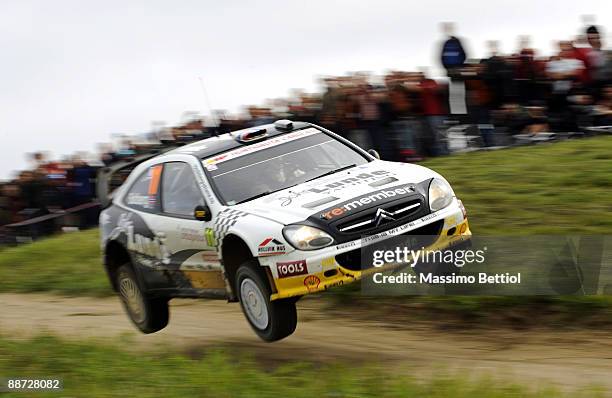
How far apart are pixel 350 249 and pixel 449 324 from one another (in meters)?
1.97

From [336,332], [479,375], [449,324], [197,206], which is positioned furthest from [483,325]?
[197,206]

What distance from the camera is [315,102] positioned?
600 inches

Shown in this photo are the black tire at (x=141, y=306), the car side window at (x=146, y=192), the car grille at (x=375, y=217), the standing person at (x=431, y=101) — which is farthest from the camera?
the standing person at (x=431, y=101)

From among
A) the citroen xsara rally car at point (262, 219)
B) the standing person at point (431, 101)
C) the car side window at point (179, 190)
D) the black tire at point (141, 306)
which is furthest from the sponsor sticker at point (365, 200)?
the standing person at point (431, 101)

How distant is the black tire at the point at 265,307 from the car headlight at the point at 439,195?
1.34 meters

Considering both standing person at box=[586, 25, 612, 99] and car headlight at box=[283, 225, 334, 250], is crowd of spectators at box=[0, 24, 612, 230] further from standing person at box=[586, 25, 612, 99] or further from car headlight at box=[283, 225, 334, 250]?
car headlight at box=[283, 225, 334, 250]

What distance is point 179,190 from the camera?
8.78m

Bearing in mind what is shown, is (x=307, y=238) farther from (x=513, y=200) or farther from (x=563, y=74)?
(x=563, y=74)

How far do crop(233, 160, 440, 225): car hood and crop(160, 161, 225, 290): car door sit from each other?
0.48 m

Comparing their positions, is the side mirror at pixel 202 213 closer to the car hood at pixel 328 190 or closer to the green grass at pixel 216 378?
the car hood at pixel 328 190

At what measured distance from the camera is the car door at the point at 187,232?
8273 millimetres

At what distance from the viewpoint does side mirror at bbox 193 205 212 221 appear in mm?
8195

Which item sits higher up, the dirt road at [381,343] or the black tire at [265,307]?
the black tire at [265,307]

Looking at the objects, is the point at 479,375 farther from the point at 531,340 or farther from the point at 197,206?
the point at 197,206
